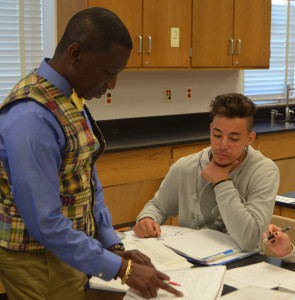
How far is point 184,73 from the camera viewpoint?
4.39m

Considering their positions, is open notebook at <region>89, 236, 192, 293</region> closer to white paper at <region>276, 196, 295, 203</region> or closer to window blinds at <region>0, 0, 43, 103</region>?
white paper at <region>276, 196, 295, 203</region>

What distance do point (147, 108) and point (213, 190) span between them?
218 cm

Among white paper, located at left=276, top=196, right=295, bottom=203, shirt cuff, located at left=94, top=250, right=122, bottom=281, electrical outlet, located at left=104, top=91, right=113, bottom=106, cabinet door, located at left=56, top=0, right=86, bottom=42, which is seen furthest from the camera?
electrical outlet, located at left=104, top=91, right=113, bottom=106

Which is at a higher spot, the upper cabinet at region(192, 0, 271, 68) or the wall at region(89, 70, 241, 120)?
the upper cabinet at region(192, 0, 271, 68)

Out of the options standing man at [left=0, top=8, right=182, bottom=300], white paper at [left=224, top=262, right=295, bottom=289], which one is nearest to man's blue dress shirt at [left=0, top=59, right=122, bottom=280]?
standing man at [left=0, top=8, right=182, bottom=300]

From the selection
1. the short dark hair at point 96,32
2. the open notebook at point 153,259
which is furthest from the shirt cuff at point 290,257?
the short dark hair at point 96,32

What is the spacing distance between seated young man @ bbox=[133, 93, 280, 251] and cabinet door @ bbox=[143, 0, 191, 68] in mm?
1681

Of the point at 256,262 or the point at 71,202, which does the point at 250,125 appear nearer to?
the point at 256,262

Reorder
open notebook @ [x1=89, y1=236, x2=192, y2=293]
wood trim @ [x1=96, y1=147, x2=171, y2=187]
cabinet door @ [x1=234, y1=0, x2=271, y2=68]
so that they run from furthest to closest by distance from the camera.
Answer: cabinet door @ [x1=234, y1=0, x2=271, y2=68] → wood trim @ [x1=96, y1=147, x2=171, y2=187] → open notebook @ [x1=89, y1=236, x2=192, y2=293]

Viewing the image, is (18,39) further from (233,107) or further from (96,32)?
(96,32)

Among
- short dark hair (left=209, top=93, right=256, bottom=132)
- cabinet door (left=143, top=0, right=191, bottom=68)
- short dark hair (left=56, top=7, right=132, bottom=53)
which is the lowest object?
short dark hair (left=209, top=93, right=256, bottom=132)

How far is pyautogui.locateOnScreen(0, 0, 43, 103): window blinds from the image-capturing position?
3566mm

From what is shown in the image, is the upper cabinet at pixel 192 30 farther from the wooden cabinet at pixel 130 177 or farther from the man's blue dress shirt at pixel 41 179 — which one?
the man's blue dress shirt at pixel 41 179

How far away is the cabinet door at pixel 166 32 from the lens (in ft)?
12.1
